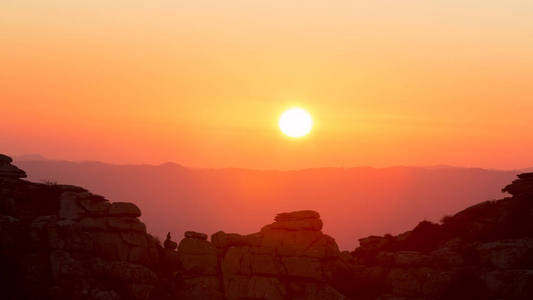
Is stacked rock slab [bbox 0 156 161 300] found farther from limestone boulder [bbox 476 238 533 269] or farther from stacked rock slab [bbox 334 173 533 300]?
limestone boulder [bbox 476 238 533 269]

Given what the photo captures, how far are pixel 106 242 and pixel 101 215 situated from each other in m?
3.30

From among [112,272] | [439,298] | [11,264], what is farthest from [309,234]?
[11,264]

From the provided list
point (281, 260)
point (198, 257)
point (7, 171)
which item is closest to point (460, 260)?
point (281, 260)

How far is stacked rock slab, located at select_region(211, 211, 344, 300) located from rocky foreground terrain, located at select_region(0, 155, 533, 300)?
109 millimetres

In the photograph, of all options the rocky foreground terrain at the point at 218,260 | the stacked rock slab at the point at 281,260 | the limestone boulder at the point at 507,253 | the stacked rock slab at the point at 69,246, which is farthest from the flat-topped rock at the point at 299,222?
the limestone boulder at the point at 507,253

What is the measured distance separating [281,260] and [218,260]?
23.2ft

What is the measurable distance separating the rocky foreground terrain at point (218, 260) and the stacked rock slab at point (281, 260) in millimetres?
109

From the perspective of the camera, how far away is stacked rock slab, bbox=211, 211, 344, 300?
3238 inches

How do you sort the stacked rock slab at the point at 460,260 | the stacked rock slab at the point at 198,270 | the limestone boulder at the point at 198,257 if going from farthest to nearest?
the limestone boulder at the point at 198,257 < the stacked rock slab at the point at 198,270 < the stacked rock slab at the point at 460,260

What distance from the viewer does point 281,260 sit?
3344 inches

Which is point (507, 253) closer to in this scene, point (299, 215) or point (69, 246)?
point (299, 215)

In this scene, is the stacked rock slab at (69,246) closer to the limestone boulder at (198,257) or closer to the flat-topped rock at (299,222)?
the limestone boulder at (198,257)

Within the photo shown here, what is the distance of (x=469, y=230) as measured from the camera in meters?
93.2

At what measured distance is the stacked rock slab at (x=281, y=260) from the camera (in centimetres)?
8225
